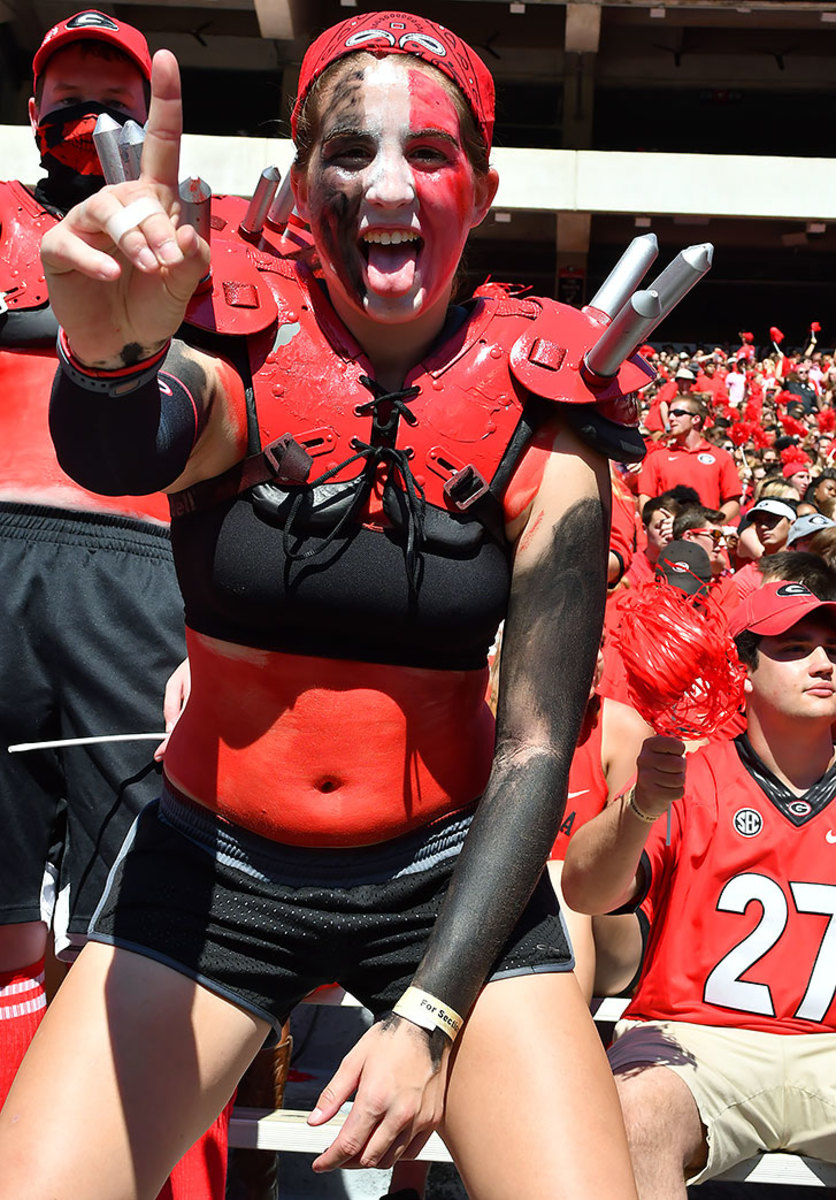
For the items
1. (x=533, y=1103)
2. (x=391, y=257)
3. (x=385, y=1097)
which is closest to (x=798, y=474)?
(x=391, y=257)

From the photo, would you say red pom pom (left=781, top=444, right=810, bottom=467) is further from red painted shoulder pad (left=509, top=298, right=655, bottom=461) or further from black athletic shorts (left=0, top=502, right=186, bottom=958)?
red painted shoulder pad (left=509, top=298, right=655, bottom=461)

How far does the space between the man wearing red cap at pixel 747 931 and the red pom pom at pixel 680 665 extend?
1.41 feet

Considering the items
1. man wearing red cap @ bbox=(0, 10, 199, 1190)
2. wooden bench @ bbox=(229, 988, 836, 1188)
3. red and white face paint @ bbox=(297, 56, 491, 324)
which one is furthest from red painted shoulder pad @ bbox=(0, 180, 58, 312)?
wooden bench @ bbox=(229, 988, 836, 1188)

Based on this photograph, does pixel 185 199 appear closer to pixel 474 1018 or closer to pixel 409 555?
pixel 409 555

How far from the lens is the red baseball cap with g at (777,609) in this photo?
3.32 m

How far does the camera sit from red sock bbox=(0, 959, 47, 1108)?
2.75m

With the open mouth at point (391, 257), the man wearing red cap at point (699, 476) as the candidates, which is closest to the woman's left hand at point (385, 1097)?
the open mouth at point (391, 257)

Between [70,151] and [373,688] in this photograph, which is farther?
[70,151]

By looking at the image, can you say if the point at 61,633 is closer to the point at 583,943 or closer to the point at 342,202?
the point at 342,202

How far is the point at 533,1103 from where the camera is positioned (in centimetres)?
173

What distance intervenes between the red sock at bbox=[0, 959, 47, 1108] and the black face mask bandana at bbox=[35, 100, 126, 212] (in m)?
1.71

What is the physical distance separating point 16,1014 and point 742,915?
1736mm

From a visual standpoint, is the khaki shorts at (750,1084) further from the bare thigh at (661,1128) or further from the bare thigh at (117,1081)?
the bare thigh at (117,1081)

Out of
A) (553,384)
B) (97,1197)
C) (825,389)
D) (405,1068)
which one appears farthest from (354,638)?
(825,389)
